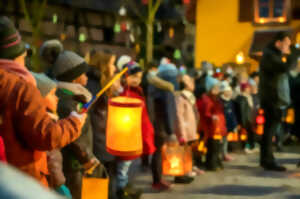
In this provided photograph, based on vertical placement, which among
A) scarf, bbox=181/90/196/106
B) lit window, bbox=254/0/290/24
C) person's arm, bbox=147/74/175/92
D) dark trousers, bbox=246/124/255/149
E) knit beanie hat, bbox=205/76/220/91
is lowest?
dark trousers, bbox=246/124/255/149

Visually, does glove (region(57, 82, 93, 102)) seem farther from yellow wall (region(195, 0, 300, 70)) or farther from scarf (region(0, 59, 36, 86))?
yellow wall (region(195, 0, 300, 70))

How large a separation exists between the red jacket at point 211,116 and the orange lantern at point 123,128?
3.28 metres

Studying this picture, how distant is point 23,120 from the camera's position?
234 centimetres

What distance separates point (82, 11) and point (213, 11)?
1724 centimetres

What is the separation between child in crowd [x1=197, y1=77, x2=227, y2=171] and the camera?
7742mm

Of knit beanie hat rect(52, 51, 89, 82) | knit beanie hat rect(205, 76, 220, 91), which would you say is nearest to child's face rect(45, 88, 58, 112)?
knit beanie hat rect(52, 51, 89, 82)

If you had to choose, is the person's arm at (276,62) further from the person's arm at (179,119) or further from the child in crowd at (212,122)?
the person's arm at (179,119)

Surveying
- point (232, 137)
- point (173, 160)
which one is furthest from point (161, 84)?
point (232, 137)

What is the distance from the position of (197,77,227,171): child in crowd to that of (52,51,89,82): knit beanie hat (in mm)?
4155

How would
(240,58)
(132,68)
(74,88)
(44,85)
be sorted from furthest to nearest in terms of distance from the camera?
1. (240,58)
2. (132,68)
3. (74,88)
4. (44,85)

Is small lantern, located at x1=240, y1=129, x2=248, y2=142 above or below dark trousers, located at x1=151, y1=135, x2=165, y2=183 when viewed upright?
below

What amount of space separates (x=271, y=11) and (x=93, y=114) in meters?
15.8

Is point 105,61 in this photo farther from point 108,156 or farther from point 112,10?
point 112,10

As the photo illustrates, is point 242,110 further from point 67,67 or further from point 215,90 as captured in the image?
point 67,67
